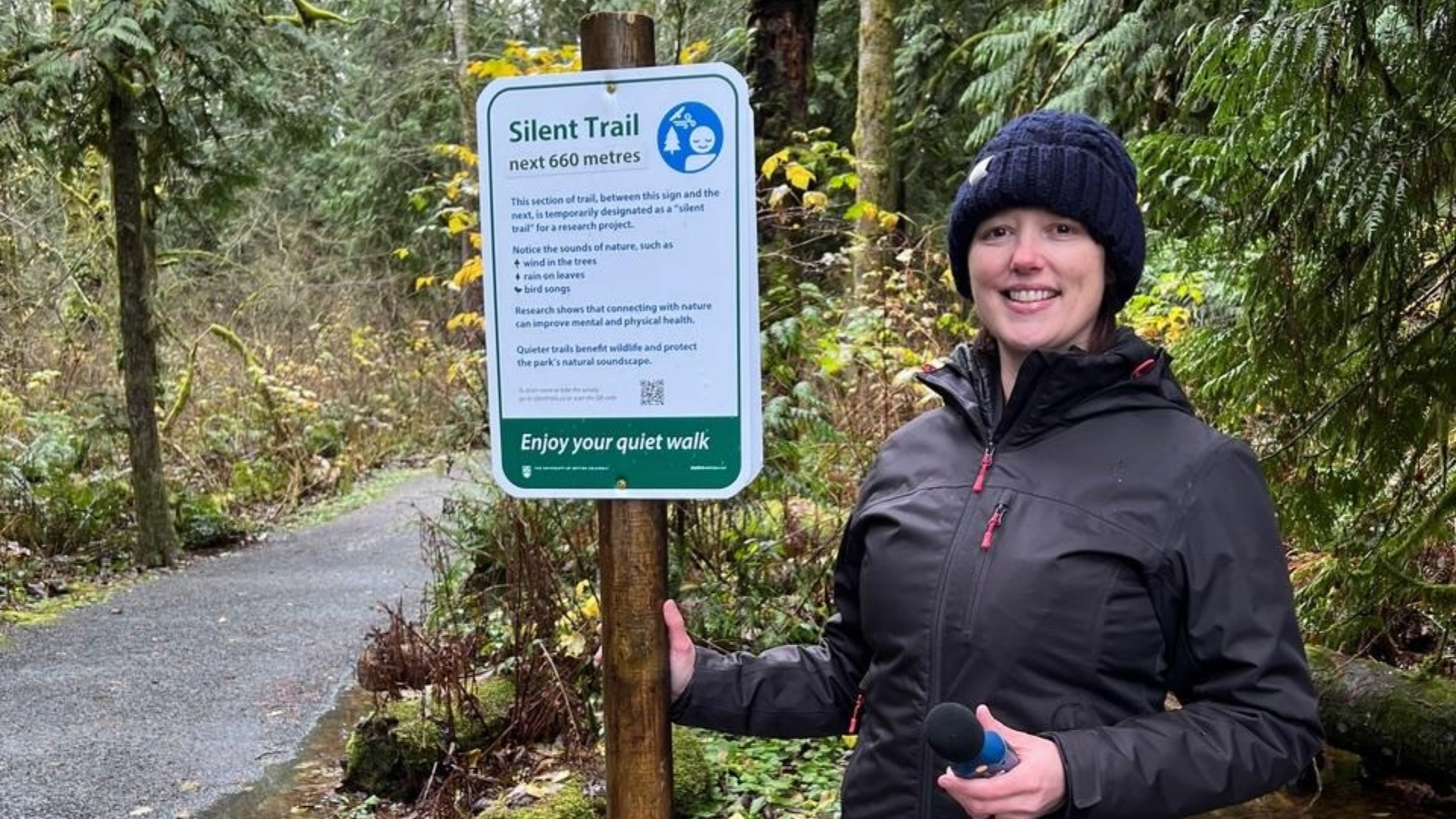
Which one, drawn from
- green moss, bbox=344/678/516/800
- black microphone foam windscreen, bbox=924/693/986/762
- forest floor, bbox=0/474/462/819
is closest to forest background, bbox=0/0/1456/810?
green moss, bbox=344/678/516/800

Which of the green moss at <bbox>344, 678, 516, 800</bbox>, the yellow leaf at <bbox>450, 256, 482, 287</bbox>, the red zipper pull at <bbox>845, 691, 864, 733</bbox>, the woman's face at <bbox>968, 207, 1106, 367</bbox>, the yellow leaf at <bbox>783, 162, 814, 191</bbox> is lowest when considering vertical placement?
the green moss at <bbox>344, 678, 516, 800</bbox>

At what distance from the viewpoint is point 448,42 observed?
20.5 metres

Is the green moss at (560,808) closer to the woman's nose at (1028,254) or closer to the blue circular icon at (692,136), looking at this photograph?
the blue circular icon at (692,136)

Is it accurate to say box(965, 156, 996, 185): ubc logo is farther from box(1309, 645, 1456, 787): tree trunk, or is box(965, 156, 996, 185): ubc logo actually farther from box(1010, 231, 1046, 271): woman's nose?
box(1309, 645, 1456, 787): tree trunk

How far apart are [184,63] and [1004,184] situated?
925 cm

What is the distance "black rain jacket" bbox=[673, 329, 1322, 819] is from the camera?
1.43 metres

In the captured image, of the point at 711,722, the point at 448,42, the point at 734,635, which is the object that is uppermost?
Answer: the point at 448,42

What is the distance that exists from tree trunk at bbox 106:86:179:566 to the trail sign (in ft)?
28.5

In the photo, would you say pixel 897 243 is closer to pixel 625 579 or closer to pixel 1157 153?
pixel 1157 153

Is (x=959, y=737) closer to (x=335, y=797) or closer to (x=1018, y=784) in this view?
(x=1018, y=784)

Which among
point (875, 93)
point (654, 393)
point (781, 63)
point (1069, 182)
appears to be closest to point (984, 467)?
point (1069, 182)

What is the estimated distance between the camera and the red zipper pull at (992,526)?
156 centimetres

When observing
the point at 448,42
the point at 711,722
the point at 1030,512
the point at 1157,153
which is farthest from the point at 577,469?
the point at 448,42

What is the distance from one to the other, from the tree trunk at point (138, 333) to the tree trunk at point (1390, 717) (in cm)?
898
